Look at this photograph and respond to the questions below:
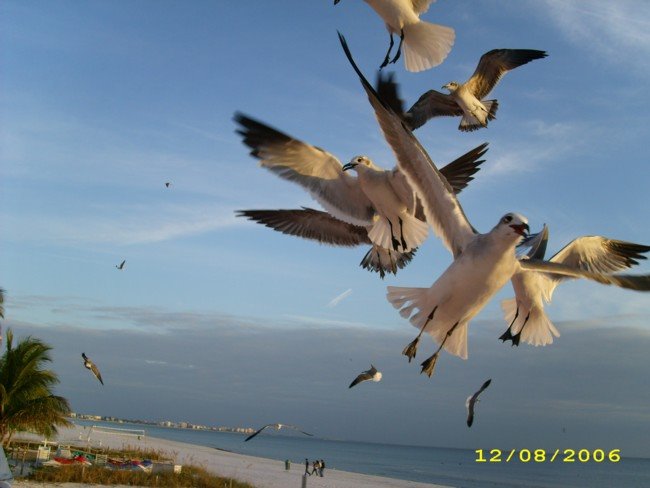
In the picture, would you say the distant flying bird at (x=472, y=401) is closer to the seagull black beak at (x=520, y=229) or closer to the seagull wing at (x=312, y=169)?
the seagull black beak at (x=520, y=229)

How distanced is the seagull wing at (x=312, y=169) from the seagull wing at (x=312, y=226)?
6.53ft

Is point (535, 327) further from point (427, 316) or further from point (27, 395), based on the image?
point (27, 395)

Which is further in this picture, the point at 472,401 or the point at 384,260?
the point at 384,260

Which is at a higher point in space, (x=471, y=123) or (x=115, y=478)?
(x=471, y=123)

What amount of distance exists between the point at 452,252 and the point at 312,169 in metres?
3.27

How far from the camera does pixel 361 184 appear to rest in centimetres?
708

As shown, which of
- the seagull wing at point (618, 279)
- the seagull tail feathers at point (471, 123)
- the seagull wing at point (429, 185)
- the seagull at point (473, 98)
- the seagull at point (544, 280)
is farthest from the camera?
the seagull at point (473, 98)

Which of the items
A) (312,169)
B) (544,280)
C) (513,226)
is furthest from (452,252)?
(312,169)

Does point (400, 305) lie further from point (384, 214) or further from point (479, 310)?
point (384, 214)

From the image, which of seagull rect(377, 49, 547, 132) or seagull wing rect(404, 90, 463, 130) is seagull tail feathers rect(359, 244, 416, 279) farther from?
seagull wing rect(404, 90, 463, 130)

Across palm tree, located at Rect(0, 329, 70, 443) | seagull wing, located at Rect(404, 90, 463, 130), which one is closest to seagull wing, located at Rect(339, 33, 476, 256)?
seagull wing, located at Rect(404, 90, 463, 130)

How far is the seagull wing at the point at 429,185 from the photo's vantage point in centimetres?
397

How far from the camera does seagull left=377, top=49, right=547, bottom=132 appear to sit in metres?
7.39

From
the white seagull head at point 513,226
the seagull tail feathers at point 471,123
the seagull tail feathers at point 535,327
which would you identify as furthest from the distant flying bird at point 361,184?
the white seagull head at point 513,226
